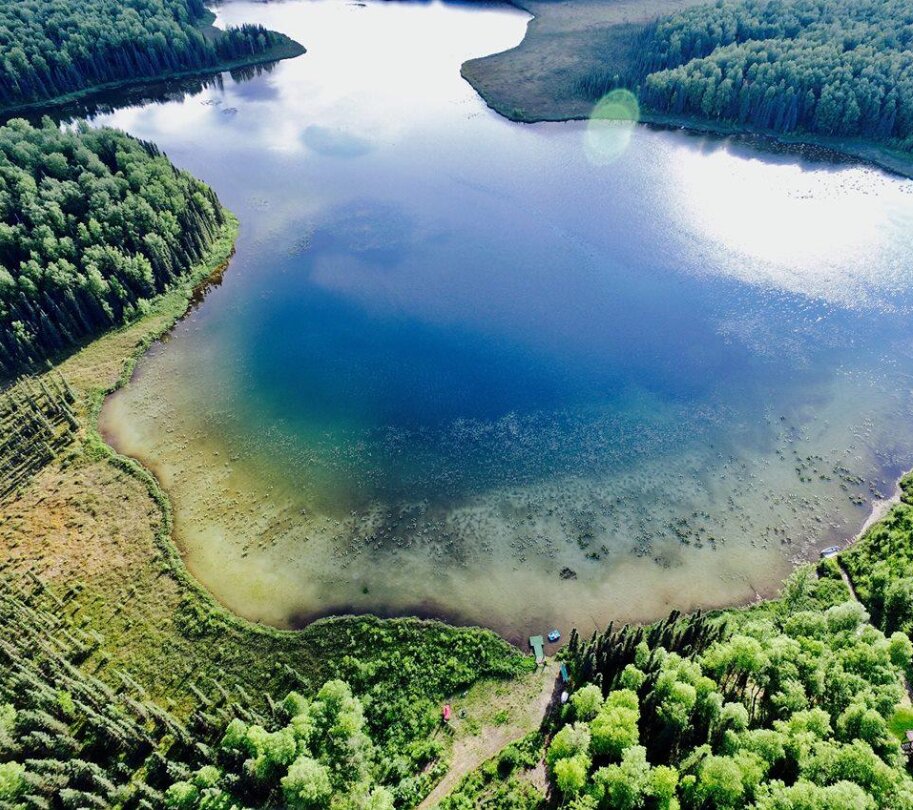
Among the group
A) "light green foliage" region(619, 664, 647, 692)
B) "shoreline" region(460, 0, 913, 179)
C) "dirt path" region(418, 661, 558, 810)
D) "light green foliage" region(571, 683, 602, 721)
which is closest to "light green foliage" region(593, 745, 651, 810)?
"light green foliage" region(571, 683, 602, 721)

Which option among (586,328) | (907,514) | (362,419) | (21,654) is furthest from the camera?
(586,328)

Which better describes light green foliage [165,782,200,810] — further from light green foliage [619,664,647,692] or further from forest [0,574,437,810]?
light green foliage [619,664,647,692]

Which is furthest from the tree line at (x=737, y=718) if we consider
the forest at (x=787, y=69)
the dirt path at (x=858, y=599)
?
the forest at (x=787, y=69)

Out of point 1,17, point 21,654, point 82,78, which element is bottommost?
point 21,654

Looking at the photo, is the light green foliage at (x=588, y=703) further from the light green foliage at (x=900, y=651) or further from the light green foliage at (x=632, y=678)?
the light green foliage at (x=900, y=651)

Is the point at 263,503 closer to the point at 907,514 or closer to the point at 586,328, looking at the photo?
the point at 586,328

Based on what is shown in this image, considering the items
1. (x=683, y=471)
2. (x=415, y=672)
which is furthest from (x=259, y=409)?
(x=683, y=471)

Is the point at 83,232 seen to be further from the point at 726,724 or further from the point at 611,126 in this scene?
the point at 611,126
